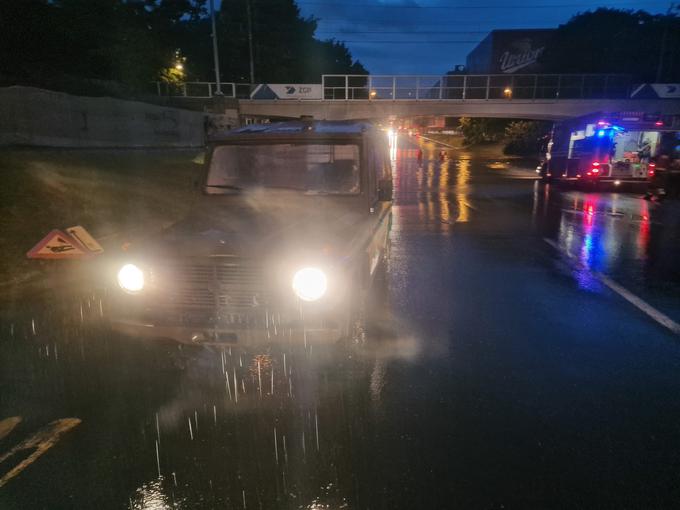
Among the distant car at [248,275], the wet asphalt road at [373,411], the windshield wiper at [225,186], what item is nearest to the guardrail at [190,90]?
the windshield wiper at [225,186]

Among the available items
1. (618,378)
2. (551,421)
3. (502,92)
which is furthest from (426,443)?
(502,92)

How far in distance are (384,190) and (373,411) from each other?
2548 millimetres

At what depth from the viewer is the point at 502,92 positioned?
150 feet

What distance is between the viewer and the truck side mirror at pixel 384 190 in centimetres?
533

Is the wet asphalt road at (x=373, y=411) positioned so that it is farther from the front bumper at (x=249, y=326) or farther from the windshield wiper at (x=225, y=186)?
the windshield wiper at (x=225, y=186)

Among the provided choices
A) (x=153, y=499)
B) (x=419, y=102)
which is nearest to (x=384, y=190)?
(x=153, y=499)

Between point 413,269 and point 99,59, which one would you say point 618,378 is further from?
point 99,59

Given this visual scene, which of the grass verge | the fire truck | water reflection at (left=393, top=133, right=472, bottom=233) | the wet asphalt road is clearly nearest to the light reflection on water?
the wet asphalt road

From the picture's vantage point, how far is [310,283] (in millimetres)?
3748

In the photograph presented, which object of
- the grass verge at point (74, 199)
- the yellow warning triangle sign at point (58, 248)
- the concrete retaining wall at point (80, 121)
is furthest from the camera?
the concrete retaining wall at point (80, 121)

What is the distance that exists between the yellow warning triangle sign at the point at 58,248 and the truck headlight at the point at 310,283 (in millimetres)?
5048

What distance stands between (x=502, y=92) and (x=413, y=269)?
43.2 m

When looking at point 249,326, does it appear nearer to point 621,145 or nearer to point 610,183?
point 621,145

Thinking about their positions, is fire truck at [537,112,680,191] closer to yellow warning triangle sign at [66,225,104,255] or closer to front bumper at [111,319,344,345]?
yellow warning triangle sign at [66,225,104,255]
